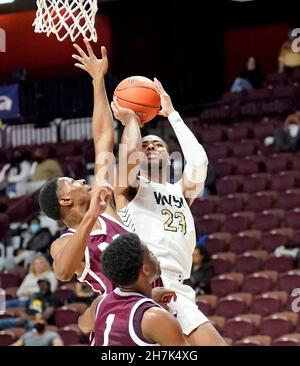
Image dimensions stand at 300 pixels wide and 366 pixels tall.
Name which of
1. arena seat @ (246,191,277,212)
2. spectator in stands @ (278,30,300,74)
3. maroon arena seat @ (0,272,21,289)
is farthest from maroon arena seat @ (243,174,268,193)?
maroon arena seat @ (0,272,21,289)

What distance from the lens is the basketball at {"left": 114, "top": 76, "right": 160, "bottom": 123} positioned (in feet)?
17.4

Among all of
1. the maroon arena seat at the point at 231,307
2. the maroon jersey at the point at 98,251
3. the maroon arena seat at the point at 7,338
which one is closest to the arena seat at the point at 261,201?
the maroon arena seat at the point at 231,307

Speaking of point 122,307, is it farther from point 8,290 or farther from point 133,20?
point 133,20

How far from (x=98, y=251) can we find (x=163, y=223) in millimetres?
548

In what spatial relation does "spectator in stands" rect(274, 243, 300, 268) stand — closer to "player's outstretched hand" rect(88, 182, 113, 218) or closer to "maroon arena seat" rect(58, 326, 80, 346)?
"maroon arena seat" rect(58, 326, 80, 346)

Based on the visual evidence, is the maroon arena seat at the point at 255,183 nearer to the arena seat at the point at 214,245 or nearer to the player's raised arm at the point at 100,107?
the arena seat at the point at 214,245

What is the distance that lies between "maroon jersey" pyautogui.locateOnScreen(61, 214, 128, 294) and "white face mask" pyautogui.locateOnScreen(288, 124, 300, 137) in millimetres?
6892

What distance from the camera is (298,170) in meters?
11.2

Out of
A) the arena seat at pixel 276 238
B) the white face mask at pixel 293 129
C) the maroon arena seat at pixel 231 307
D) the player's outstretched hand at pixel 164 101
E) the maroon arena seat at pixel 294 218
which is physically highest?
the white face mask at pixel 293 129

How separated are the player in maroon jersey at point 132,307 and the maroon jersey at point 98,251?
0.66 m

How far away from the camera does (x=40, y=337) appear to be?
9344mm

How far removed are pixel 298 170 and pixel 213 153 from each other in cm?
121

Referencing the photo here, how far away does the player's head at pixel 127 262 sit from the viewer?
4074 mm

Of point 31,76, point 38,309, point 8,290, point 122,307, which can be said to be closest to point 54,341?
point 38,309
